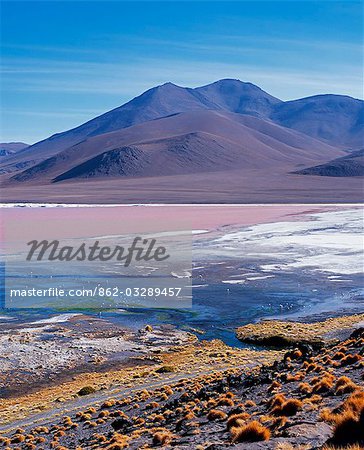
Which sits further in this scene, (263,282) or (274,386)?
(263,282)

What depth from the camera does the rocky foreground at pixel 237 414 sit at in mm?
9484

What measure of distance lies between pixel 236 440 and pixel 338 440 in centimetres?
205

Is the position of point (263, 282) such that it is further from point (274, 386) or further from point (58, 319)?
point (274, 386)

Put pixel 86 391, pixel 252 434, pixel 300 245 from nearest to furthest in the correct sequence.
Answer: pixel 252 434, pixel 86 391, pixel 300 245

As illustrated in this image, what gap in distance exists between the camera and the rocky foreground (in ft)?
31.1

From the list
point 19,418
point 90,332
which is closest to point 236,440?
point 19,418

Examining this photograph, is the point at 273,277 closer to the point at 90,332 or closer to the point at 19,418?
the point at 90,332

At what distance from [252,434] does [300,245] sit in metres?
39.4

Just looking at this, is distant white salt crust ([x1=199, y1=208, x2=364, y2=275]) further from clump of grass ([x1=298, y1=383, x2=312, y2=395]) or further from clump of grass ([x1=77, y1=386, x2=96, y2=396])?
clump of grass ([x1=298, y1=383, x2=312, y2=395])

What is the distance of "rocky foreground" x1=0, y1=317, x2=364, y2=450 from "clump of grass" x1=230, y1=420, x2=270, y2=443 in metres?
0.02

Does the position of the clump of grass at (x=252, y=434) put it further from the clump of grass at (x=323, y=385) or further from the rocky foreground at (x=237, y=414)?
the clump of grass at (x=323, y=385)

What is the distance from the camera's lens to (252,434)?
9750mm

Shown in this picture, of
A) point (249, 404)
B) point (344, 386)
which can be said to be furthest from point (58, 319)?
point (344, 386)

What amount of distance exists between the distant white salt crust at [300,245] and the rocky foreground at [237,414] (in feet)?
70.6
